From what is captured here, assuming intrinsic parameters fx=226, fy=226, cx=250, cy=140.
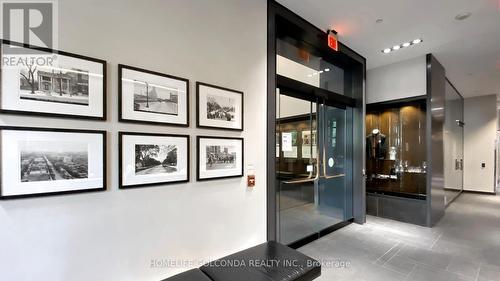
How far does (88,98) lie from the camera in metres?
1.66

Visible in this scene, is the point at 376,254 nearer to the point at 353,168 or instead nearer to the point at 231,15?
the point at 353,168

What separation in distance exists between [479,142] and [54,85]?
1135 centimetres

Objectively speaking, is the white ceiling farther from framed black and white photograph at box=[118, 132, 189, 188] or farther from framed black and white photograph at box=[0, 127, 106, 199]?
framed black and white photograph at box=[0, 127, 106, 199]

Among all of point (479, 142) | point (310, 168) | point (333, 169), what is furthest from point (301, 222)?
point (479, 142)

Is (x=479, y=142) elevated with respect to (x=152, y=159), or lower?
elevated

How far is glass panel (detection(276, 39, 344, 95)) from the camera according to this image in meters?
3.43

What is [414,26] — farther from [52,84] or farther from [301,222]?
[52,84]

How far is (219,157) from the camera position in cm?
242

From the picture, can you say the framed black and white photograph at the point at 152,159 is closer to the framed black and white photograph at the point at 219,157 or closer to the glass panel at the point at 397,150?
the framed black and white photograph at the point at 219,157

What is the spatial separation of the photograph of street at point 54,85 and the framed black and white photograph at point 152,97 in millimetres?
245

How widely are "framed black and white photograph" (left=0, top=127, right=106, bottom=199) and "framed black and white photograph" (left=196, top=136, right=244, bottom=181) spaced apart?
0.84 m

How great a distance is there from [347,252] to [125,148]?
3.30 m

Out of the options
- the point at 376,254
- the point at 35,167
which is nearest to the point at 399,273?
the point at 376,254
